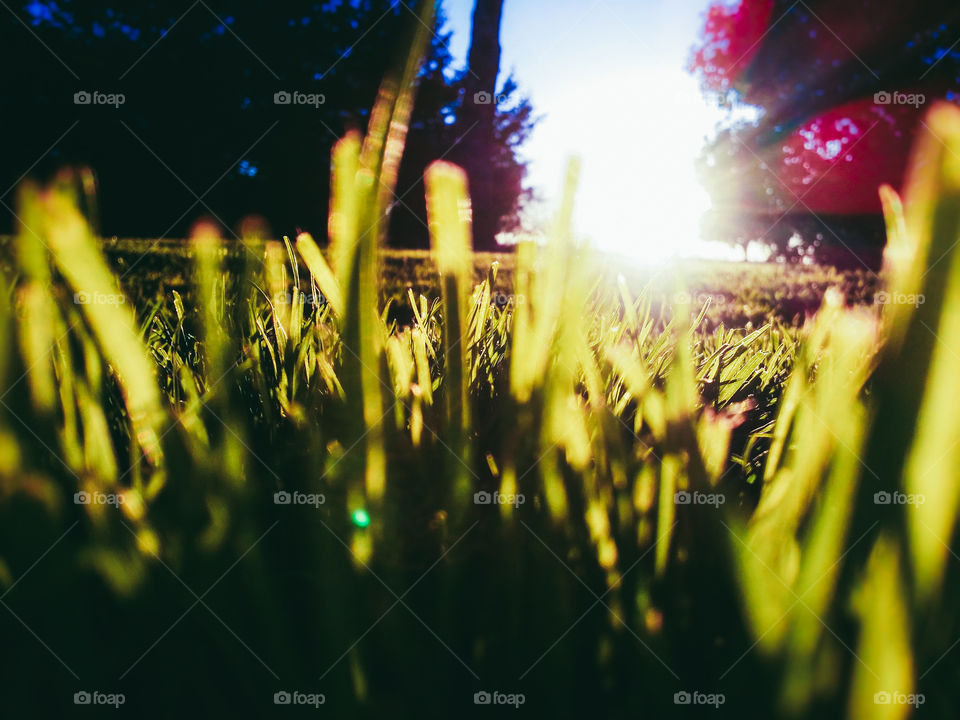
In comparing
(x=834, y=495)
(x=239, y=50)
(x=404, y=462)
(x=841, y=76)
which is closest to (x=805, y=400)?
(x=834, y=495)

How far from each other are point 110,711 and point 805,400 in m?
0.49

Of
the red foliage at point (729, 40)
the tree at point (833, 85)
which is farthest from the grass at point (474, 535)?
the red foliage at point (729, 40)

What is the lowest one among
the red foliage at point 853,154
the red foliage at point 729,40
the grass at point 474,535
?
the grass at point 474,535

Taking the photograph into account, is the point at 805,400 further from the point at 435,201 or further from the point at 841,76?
the point at 841,76

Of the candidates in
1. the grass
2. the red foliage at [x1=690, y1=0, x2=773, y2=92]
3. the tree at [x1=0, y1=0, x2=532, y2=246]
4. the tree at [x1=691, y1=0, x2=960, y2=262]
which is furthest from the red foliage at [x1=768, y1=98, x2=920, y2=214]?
the grass

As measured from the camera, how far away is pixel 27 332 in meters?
0.33

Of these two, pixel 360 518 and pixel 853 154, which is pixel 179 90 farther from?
pixel 853 154

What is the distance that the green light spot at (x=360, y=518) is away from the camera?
33 centimetres

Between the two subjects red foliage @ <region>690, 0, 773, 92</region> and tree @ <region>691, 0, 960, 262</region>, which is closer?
tree @ <region>691, 0, 960, 262</region>

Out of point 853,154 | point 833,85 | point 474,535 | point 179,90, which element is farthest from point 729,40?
point 474,535

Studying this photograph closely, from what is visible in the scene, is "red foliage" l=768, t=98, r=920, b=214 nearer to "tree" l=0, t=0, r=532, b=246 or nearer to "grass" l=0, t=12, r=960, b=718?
"tree" l=0, t=0, r=532, b=246

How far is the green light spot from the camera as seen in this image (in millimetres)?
329

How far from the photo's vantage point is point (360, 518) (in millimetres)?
332

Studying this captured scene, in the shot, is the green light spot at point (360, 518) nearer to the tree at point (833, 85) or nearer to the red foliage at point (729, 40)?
the tree at point (833, 85)
